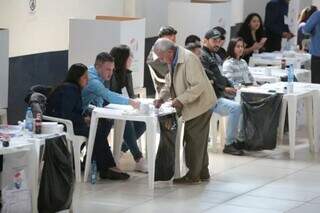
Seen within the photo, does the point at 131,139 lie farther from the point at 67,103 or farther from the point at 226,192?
the point at 226,192

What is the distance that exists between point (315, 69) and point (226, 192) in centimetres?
428

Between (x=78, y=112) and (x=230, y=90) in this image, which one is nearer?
(x=78, y=112)

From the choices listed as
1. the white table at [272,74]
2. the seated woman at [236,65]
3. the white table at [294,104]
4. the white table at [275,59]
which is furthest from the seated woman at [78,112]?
the white table at [275,59]

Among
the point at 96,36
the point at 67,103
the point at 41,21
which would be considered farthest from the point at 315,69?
the point at 67,103

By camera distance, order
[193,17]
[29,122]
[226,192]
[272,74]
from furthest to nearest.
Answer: [193,17], [272,74], [226,192], [29,122]

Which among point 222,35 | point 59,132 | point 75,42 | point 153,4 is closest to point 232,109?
point 222,35

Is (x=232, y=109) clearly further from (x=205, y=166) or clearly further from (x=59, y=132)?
(x=59, y=132)

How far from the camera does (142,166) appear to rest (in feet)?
27.5

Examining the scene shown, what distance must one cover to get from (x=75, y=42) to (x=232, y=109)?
1820 millimetres

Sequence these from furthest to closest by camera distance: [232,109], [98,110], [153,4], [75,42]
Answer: [153,4] < [75,42] < [232,109] < [98,110]

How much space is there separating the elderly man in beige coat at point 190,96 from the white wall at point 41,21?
251 centimetres

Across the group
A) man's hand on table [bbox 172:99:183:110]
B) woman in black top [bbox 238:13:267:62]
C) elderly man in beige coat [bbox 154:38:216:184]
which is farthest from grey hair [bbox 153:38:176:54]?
woman in black top [bbox 238:13:267:62]

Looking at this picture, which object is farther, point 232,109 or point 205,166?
point 232,109

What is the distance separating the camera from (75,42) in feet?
32.1
